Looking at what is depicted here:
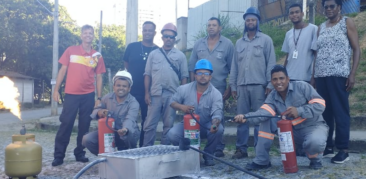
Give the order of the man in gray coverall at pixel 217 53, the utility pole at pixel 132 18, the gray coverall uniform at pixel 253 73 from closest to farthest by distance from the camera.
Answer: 1. the gray coverall uniform at pixel 253 73
2. the man in gray coverall at pixel 217 53
3. the utility pole at pixel 132 18

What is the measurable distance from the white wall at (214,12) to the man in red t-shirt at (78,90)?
14854mm

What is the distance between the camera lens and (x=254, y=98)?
5375 millimetres

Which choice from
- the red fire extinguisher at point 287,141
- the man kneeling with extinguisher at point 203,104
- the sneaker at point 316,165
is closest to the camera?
the red fire extinguisher at point 287,141

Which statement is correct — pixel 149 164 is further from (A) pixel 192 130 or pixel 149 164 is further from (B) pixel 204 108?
(B) pixel 204 108

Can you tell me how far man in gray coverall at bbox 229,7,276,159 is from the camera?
5359 mm

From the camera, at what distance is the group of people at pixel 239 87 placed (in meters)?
4.59

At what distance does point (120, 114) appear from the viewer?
5.23 meters

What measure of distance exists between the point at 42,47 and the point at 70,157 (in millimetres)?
26316

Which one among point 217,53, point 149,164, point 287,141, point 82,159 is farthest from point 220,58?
point 82,159

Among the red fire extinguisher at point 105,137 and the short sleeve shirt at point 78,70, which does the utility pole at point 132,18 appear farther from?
the red fire extinguisher at point 105,137

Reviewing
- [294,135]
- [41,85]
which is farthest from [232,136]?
[41,85]

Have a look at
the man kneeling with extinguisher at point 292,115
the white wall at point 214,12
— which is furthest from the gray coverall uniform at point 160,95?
the white wall at point 214,12

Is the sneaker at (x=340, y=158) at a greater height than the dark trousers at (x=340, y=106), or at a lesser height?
lesser

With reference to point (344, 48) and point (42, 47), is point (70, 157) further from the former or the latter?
point (42, 47)
